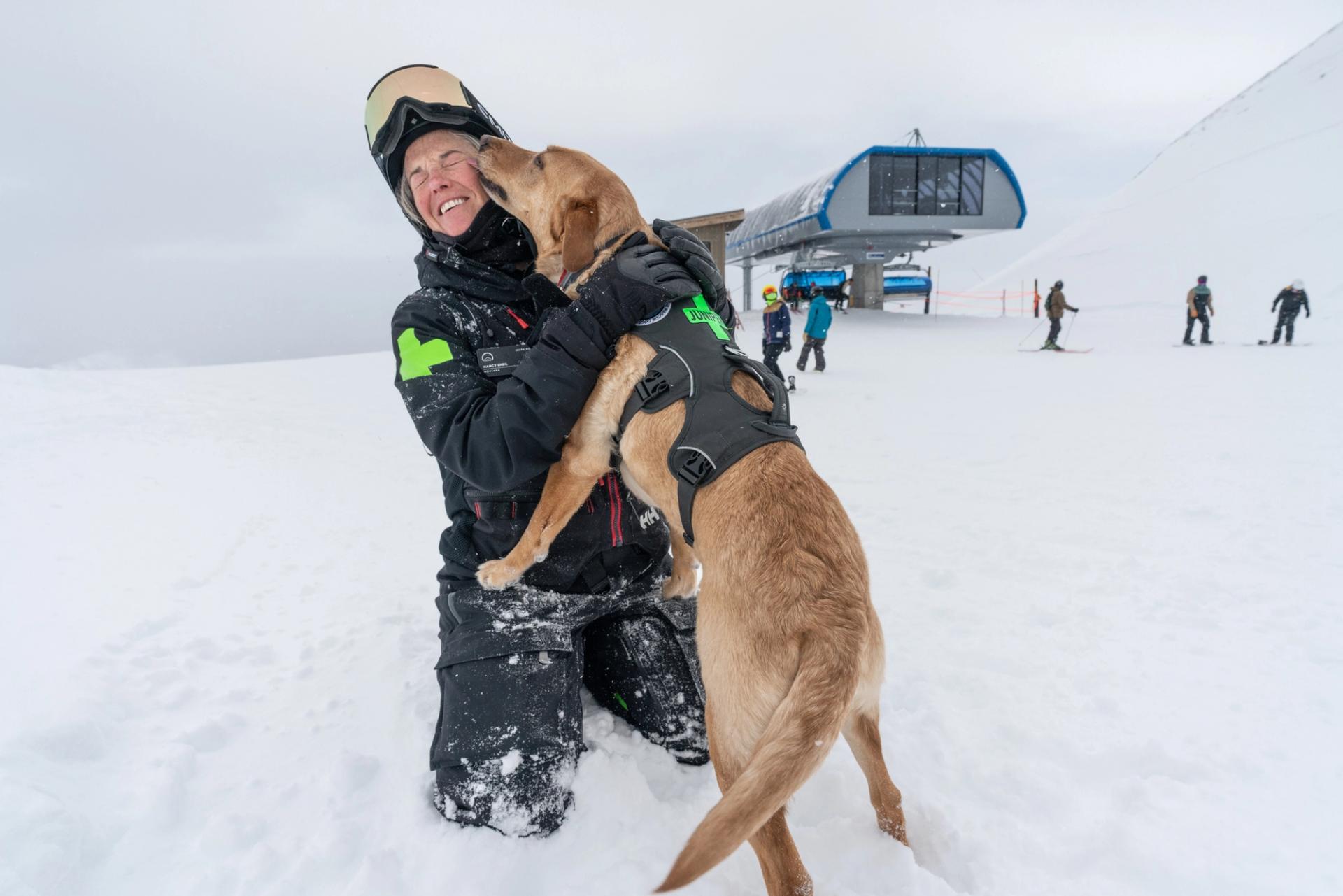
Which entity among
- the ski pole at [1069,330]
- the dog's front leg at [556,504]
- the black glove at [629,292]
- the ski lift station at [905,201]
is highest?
the ski lift station at [905,201]

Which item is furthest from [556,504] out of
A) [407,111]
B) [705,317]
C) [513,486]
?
[407,111]

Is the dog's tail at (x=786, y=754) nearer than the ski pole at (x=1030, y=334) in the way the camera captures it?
Yes

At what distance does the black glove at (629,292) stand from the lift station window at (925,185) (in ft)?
68.0

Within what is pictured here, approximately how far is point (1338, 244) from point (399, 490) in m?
31.9

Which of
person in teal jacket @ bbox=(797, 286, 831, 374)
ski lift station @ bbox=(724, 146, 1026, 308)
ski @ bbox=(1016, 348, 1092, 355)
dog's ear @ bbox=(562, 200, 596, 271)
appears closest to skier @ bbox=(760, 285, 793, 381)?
person in teal jacket @ bbox=(797, 286, 831, 374)

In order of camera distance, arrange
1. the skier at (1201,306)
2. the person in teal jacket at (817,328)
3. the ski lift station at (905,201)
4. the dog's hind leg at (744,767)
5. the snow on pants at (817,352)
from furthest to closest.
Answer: the ski lift station at (905,201)
the skier at (1201,306)
the snow on pants at (817,352)
the person in teal jacket at (817,328)
the dog's hind leg at (744,767)

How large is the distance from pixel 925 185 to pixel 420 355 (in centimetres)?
2236

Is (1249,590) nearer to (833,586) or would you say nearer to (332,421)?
(833,586)

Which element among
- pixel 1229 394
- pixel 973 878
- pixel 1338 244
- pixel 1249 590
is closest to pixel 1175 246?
pixel 1338 244

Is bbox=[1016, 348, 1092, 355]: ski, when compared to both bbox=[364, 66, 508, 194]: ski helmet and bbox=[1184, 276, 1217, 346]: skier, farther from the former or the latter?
bbox=[364, 66, 508, 194]: ski helmet

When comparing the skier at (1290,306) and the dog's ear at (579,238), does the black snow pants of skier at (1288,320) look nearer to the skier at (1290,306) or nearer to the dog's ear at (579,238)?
the skier at (1290,306)

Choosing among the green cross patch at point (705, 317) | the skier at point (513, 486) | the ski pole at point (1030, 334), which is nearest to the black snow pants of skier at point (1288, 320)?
the ski pole at point (1030, 334)

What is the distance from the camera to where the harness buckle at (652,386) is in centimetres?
187

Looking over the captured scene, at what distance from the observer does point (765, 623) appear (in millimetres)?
1460
